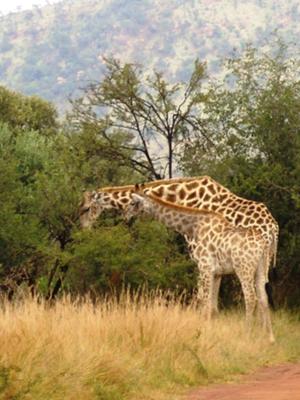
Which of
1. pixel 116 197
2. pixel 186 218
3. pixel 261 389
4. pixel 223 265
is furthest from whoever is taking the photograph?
pixel 116 197

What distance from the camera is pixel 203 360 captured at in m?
11.9

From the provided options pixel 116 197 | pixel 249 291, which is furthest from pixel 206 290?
pixel 116 197

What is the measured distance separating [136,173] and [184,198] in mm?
6522

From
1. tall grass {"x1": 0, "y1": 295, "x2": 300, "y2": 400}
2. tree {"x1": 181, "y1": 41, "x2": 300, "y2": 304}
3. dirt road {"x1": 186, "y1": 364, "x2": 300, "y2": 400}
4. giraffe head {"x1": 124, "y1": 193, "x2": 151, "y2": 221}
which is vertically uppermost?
tree {"x1": 181, "y1": 41, "x2": 300, "y2": 304}

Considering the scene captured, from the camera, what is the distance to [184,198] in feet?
60.6

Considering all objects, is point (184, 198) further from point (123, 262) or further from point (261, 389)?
point (261, 389)

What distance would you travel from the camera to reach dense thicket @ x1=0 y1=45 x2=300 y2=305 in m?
18.4

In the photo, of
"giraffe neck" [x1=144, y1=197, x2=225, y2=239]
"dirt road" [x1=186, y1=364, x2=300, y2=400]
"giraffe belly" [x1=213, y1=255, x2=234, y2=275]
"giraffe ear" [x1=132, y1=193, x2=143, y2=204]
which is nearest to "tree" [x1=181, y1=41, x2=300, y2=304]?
"giraffe neck" [x1=144, y1=197, x2=225, y2=239]

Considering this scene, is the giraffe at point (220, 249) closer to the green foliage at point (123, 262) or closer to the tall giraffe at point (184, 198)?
the tall giraffe at point (184, 198)

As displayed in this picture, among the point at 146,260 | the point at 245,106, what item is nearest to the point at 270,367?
the point at 146,260

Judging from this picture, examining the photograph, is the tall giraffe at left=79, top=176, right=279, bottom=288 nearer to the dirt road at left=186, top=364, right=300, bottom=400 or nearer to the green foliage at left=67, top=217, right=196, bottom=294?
the green foliage at left=67, top=217, right=196, bottom=294

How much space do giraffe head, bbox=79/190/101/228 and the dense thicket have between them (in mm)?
245

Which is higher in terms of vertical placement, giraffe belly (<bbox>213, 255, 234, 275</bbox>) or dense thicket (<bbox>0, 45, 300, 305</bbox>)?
dense thicket (<bbox>0, 45, 300, 305</bbox>)

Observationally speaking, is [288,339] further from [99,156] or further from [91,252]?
[99,156]
